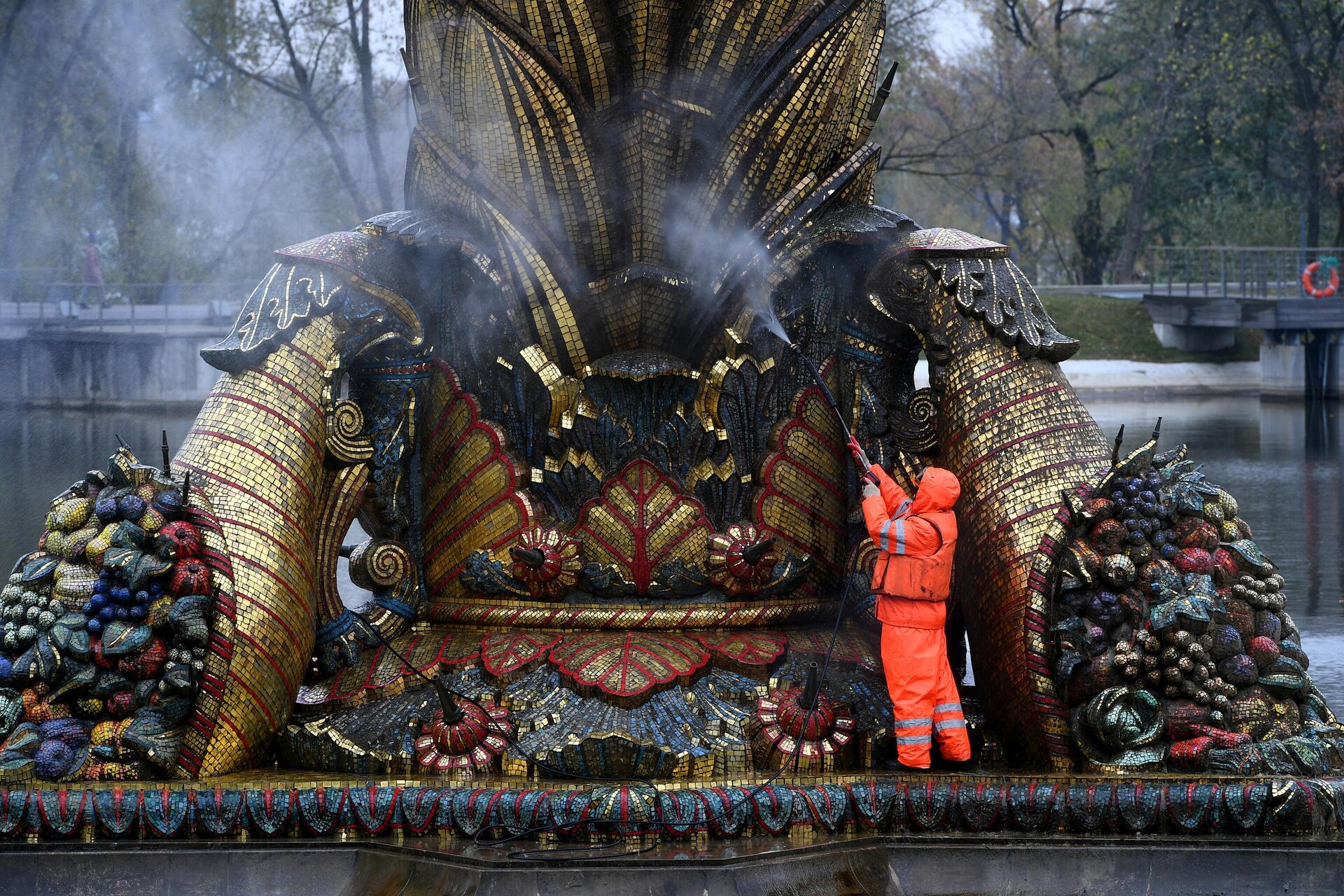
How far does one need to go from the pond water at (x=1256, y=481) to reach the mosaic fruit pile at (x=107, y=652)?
2.00 meters

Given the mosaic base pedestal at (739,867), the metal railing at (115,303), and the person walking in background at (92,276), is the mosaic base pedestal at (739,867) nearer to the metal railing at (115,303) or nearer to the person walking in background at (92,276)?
the metal railing at (115,303)

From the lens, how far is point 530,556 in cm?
520

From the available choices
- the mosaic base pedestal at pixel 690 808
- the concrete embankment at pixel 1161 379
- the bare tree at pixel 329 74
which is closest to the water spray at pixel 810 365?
the mosaic base pedestal at pixel 690 808

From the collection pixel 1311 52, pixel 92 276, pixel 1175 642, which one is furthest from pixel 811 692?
pixel 1311 52

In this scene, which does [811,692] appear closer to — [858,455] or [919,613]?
[919,613]

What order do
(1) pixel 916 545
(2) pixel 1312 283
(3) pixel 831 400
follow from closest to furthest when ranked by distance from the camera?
(1) pixel 916 545 → (3) pixel 831 400 → (2) pixel 1312 283

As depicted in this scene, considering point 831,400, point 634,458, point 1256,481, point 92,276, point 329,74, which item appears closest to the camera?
point 831,400

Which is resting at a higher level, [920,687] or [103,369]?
[103,369]

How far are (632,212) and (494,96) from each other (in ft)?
1.88

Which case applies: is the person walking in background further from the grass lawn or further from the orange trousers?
the grass lawn

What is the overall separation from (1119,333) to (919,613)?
24.8 metres

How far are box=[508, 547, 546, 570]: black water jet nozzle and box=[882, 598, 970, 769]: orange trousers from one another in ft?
3.83

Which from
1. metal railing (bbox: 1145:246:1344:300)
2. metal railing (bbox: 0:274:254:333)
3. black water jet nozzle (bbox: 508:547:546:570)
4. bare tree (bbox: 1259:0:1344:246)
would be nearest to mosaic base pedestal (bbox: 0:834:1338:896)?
black water jet nozzle (bbox: 508:547:546:570)

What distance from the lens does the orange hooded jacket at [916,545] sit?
4.60 metres
